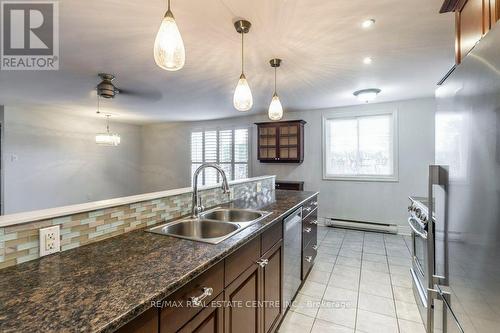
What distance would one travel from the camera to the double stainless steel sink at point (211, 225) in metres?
1.52

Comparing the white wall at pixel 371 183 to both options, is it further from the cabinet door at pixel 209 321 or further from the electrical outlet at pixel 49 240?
the electrical outlet at pixel 49 240

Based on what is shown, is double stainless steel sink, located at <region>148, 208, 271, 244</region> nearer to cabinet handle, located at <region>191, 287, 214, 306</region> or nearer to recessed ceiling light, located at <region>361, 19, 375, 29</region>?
cabinet handle, located at <region>191, 287, 214, 306</region>

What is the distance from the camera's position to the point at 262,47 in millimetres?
2248

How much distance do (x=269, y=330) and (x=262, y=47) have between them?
2.36 metres

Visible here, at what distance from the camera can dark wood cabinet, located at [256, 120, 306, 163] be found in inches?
189

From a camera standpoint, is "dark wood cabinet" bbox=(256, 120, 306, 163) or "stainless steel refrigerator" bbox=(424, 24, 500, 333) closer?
"stainless steel refrigerator" bbox=(424, 24, 500, 333)

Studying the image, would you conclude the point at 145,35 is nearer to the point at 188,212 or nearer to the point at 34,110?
the point at 188,212

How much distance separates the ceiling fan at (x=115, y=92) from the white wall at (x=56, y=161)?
2.54 m

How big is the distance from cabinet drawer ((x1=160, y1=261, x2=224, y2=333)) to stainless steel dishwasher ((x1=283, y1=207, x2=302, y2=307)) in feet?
2.92

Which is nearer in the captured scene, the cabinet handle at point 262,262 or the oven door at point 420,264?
the cabinet handle at point 262,262

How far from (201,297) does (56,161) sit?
581cm

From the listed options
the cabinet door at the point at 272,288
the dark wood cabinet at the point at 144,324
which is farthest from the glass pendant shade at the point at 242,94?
the dark wood cabinet at the point at 144,324

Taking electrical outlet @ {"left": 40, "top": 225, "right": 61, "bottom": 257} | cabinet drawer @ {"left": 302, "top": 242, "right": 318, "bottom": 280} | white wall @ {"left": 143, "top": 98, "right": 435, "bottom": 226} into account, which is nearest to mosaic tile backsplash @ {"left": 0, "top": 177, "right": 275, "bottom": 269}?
electrical outlet @ {"left": 40, "top": 225, "right": 61, "bottom": 257}

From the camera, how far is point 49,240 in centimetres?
105
